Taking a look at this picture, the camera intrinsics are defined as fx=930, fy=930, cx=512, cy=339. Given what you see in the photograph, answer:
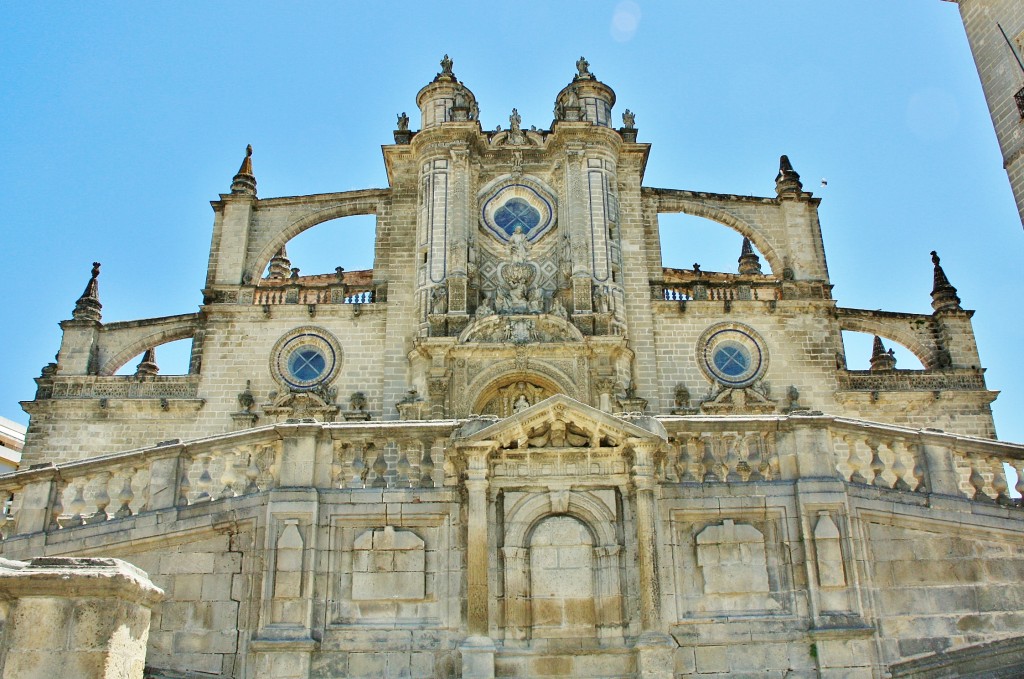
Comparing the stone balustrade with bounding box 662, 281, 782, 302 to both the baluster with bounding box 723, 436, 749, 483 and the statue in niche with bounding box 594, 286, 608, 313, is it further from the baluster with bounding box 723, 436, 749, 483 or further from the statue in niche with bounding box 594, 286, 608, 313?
the baluster with bounding box 723, 436, 749, 483

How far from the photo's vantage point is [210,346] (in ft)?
75.2

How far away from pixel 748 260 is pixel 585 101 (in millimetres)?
13241

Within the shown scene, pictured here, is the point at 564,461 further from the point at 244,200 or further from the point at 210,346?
the point at 244,200

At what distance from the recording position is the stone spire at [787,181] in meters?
25.2

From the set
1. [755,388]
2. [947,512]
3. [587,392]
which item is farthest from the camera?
[755,388]

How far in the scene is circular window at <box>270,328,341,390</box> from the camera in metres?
22.6

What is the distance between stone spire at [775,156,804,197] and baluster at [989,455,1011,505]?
53.9 feet

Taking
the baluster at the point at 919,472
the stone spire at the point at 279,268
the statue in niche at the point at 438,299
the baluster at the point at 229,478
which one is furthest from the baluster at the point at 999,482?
the stone spire at the point at 279,268

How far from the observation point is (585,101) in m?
24.8

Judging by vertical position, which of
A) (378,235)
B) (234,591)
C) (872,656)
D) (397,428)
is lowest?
(872,656)

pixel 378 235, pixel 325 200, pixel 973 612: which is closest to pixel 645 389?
pixel 378 235

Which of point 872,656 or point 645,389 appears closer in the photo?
point 872,656

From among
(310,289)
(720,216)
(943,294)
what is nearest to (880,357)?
(943,294)

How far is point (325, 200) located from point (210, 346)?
5.19m
